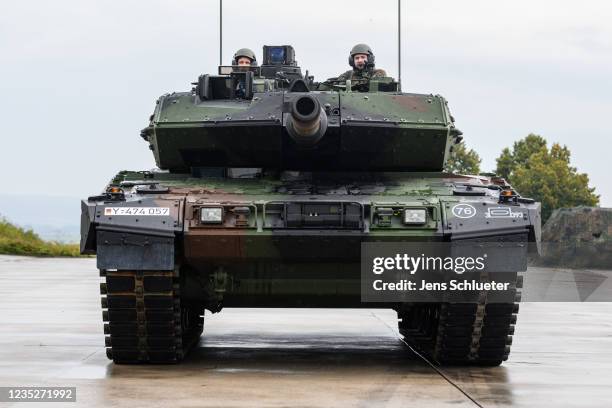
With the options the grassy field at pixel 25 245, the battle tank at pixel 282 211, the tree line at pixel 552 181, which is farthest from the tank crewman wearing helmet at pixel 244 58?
the tree line at pixel 552 181

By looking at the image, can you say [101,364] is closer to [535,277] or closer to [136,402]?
[136,402]

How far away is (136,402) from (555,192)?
54440 mm

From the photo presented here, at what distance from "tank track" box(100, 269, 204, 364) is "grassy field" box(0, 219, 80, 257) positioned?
3743 cm

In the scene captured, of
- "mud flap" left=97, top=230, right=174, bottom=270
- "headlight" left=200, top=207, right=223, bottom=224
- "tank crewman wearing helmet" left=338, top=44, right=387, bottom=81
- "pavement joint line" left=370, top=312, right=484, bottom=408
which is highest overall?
"tank crewman wearing helmet" left=338, top=44, right=387, bottom=81

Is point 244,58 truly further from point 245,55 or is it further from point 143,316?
point 143,316

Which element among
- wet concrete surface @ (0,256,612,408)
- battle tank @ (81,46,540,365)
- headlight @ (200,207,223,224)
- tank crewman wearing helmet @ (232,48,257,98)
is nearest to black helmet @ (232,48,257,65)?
tank crewman wearing helmet @ (232,48,257,98)

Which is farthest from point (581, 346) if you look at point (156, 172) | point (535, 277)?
point (535, 277)

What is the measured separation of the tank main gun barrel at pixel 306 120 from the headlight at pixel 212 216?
3.81 feet

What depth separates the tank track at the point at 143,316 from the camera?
12.9 meters

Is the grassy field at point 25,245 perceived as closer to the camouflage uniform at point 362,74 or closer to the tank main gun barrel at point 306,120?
the camouflage uniform at point 362,74

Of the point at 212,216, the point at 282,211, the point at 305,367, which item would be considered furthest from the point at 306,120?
the point at 305,367

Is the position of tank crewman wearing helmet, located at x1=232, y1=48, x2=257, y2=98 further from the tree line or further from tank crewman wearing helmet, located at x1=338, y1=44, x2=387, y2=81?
the tree line

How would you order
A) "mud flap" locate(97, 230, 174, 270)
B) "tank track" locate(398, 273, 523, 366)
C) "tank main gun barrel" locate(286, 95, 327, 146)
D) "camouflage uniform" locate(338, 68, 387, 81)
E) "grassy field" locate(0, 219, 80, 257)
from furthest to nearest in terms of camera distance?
"grassy field" locate(0, 219, 80, 257) < "camouflage uniform" locate(338, 68, 387, 81) < "tank track" locate(398, 273, 523, 366) < "tank main gun barrel" locate(286, 95, 327, 146) < "mud flap" locate(97, 230, 174, 270)

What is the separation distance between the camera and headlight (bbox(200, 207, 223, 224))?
41.7ft
